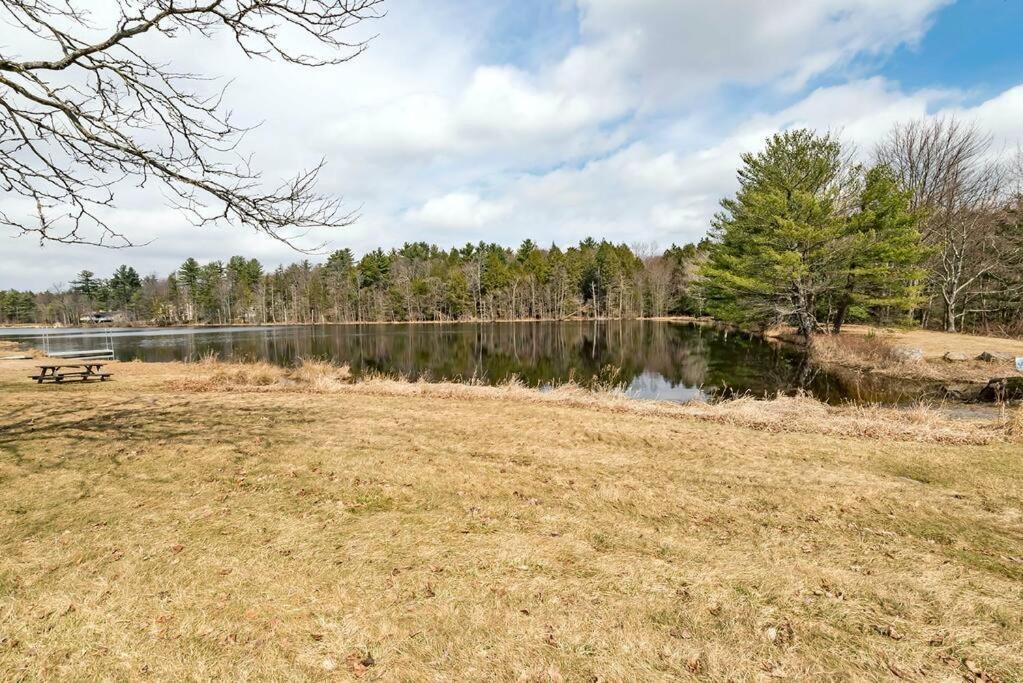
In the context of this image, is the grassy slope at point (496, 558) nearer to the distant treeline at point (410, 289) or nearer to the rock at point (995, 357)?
the rock at point (995, 357)

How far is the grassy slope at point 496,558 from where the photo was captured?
305cm

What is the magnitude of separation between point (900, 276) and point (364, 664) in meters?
33.5

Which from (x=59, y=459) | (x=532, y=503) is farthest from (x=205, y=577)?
(x=59, y=459)

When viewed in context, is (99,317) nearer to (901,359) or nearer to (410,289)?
(410,289)

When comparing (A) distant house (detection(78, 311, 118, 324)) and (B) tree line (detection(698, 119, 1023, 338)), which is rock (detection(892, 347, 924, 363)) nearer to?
(B) tree line (detection(698, 119, 1023, 338))

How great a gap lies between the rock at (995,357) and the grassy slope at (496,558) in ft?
49.7

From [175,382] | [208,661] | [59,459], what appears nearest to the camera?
[208,661]

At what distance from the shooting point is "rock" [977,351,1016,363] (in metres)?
18.2

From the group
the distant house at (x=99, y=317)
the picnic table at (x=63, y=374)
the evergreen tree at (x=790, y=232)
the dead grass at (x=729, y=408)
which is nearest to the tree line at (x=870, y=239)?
the evergreen tree at (x=790, y=232)

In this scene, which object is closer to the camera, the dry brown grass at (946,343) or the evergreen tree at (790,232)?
the dry brown grass at (946,343)

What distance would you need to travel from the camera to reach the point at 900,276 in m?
26.5

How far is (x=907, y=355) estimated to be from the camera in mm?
19781

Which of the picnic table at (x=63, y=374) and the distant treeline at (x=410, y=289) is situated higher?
the distant treeline at (x=410, y=289)

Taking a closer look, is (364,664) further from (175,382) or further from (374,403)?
(175,382)
